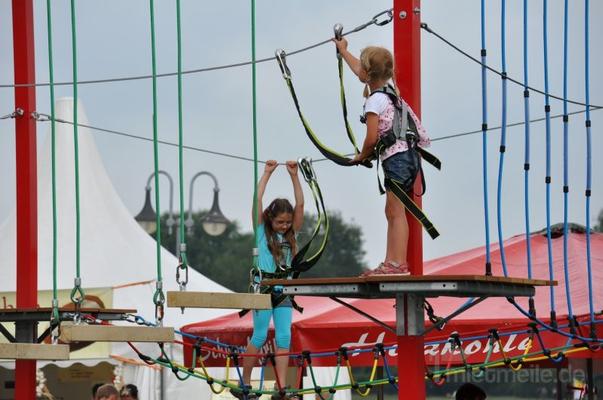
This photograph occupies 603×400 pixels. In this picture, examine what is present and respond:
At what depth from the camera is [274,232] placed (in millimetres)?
7688

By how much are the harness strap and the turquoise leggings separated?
2.18 m

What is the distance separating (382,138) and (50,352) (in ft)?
6.85

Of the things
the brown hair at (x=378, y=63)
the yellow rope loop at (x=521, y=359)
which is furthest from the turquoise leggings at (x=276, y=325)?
the brown hair at (x=378, y=63)

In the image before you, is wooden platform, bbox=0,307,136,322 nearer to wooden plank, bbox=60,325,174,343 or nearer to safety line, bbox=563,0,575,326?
wooden plank, bbox=60,325,174,343

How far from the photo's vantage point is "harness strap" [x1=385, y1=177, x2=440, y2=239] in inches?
230

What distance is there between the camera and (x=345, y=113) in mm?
6258

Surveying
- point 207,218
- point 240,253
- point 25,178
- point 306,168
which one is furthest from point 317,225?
point 240,253

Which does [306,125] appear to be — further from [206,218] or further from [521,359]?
[206,218]

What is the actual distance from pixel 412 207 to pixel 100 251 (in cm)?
1034

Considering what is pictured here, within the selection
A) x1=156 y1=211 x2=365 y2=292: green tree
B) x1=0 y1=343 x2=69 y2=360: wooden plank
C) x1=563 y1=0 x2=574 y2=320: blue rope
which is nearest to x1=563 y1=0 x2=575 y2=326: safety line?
x1=563 y1=0 x2=574 y2=320: blue rope

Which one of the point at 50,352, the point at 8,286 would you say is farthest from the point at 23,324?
the point at 8,286

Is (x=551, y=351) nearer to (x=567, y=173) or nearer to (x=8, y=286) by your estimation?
(x=567, y=173)

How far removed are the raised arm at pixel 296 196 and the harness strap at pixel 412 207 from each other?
58.7 inches

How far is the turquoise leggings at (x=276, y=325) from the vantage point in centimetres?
789
